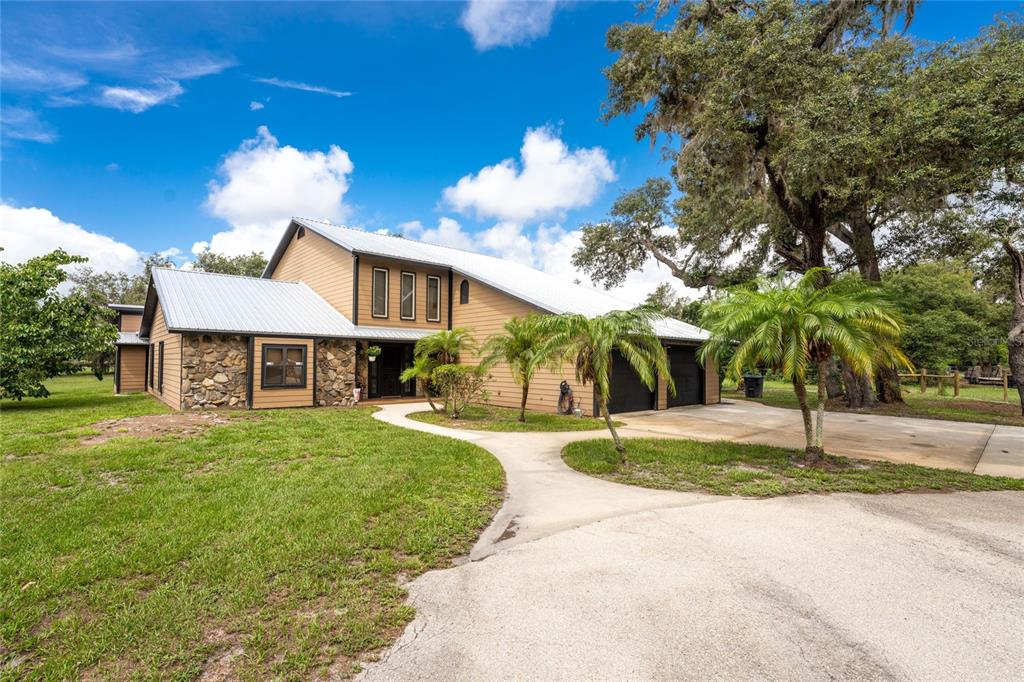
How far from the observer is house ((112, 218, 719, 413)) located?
13734mm

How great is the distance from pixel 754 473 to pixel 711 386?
460 inches

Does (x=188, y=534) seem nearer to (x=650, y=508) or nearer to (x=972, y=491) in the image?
(x=650, y=508)

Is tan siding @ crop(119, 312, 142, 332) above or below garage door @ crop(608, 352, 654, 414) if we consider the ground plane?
above

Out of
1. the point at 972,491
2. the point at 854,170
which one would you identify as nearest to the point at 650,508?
the point at 972,491

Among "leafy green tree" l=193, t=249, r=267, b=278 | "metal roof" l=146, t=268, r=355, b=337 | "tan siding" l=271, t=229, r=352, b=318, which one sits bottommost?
"metal roof" l=146, t=268, r=355, b=337

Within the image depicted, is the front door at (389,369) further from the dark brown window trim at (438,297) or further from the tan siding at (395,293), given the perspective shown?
the dark brown window trim at (438,297)

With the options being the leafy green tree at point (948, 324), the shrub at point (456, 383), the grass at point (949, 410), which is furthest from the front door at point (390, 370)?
the leafy green tree at point (948, 324)

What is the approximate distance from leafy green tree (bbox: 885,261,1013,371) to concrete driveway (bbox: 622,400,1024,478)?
14.3m

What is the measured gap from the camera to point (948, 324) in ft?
79.0

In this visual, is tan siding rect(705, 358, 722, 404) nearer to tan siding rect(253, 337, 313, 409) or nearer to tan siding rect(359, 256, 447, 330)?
tan siding rect(359, 256, 447, 330)

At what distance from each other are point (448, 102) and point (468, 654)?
1921cm

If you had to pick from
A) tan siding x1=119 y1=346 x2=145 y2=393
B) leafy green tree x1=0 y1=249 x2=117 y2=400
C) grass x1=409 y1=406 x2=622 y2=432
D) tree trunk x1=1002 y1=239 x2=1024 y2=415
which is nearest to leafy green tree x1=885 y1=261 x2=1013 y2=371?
tree trunk x1=1002 y1=239 x2=1024 y2=415

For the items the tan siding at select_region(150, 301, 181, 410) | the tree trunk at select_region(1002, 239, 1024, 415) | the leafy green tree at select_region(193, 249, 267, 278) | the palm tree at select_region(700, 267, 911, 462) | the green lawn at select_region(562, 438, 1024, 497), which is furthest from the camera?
the leafy green tree at select_region(193, 249, 267, 278)

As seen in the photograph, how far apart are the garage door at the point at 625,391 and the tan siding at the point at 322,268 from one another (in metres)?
9.96
